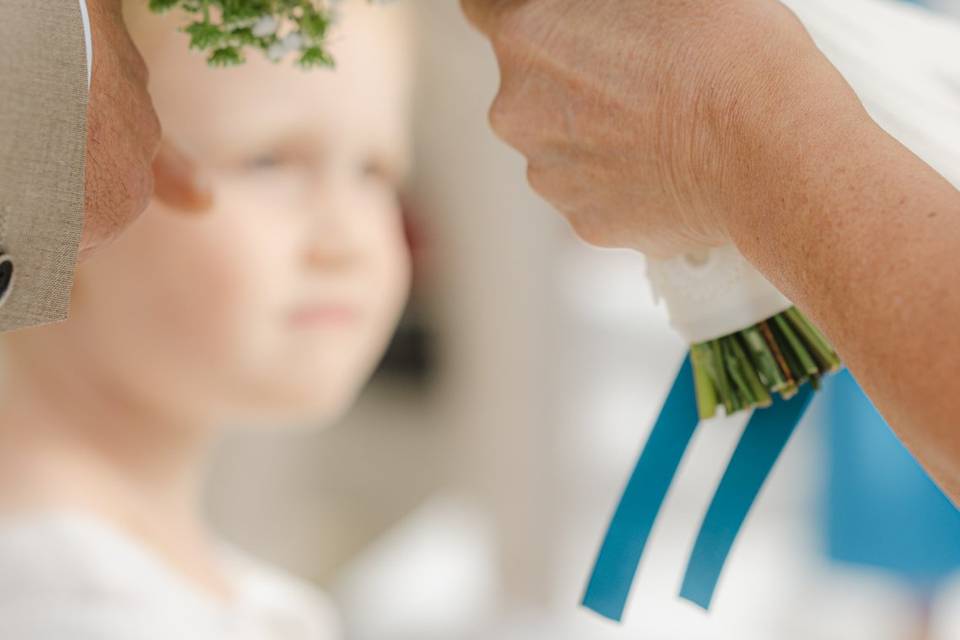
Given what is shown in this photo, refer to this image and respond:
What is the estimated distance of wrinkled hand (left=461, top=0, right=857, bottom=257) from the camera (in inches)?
22.3

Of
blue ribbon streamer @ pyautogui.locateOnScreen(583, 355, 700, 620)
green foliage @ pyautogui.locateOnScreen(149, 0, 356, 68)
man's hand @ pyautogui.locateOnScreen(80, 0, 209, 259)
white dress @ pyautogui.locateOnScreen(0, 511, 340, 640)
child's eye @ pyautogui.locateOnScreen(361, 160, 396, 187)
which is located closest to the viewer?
man's hand @ pyautogui.locateOnScreen(80, 0, 209, 259)

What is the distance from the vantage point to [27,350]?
1.12 meters

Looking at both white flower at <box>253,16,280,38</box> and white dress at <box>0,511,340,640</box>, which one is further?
white dress at <box>0,511,340,640</box>

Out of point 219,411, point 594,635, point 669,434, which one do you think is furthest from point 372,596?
point 669,434

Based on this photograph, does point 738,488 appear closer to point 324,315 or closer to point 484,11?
point 484,11

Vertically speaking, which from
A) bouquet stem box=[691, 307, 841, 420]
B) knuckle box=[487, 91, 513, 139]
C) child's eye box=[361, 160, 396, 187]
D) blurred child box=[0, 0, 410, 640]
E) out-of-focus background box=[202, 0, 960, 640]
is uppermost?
knuckle box=[487, 91, 513, 139]

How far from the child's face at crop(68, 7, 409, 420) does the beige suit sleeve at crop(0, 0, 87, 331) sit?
0.53m

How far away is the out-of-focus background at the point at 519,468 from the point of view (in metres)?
2.71

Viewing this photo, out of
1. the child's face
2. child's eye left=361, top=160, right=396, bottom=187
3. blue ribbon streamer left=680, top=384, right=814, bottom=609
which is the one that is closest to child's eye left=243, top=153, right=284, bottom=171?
the child's face

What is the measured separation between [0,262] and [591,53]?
1.16ft

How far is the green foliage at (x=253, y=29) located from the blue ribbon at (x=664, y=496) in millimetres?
344

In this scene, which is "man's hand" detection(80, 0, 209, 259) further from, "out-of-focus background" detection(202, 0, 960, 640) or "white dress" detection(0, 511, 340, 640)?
"out-of-focus background" detection(202, 0, 960, 640)

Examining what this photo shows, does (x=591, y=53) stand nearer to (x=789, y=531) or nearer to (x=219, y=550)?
(x=219, y=550)

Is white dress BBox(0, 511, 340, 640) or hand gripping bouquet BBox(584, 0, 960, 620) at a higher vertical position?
hand gripping bouquet BBox(584, 0, 960, 620)
